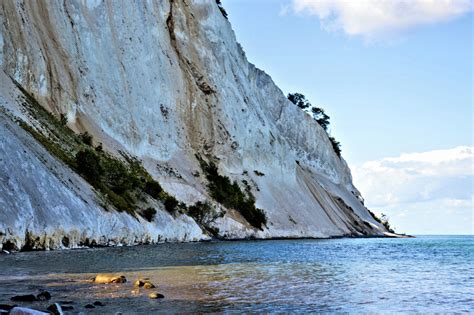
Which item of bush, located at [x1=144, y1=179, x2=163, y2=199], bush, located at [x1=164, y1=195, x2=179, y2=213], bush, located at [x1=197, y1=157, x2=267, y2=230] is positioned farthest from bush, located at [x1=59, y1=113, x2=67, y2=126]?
bush, located at [x1=197, y1=157, x2=267, y2=230]

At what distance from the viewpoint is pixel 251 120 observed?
7944cm

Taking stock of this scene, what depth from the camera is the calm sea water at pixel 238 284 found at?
15.2 metres

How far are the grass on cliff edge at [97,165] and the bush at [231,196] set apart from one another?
11.6 metres

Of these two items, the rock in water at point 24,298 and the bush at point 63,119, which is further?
the bush at point 63,119

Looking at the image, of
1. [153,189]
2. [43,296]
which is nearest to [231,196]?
[153,189]

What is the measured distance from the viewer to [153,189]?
2055 inches

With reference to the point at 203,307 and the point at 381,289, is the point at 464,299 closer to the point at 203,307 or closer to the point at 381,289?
the point at 381,289

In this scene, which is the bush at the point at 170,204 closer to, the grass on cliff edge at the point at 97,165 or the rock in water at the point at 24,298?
the grass on cliff edge at the point at 97,165

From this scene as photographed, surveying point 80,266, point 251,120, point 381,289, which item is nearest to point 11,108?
point 80,266

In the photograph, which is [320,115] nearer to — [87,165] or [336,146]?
[336,146]

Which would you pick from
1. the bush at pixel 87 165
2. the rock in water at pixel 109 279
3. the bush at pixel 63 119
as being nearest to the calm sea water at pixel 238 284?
the rock in water at pixel 109 279

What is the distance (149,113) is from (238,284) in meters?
45.3

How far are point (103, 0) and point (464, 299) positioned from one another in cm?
5069

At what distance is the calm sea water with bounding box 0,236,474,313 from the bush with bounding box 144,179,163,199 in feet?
71.4
